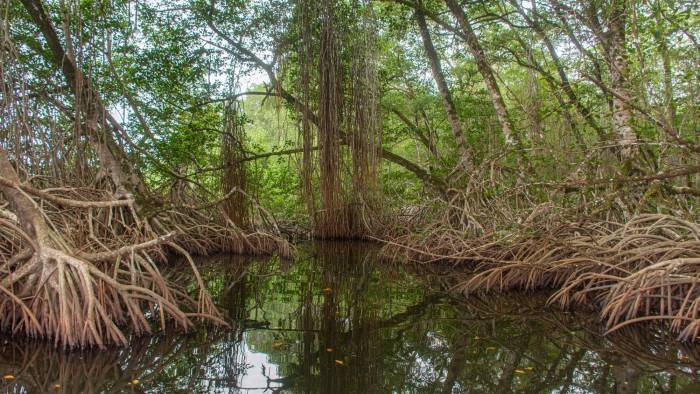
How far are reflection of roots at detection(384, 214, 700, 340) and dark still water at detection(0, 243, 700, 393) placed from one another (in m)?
0.26

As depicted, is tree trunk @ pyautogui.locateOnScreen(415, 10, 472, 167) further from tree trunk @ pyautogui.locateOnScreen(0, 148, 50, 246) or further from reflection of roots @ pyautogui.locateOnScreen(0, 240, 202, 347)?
tree trunk @ pyautogui.locateOnScreen(0, 148, 50, 246)

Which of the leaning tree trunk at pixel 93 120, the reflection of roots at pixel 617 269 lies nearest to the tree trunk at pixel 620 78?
the reflection of roots at pixel 617 269

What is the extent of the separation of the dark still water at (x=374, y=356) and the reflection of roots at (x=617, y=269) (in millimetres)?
256

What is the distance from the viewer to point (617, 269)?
175 inches

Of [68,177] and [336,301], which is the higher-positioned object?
[68,177]

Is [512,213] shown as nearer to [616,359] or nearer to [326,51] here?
[326,51]

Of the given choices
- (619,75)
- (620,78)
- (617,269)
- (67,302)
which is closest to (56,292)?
(67,302)

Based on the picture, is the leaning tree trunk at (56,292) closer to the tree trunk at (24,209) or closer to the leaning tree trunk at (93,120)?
the tree trunk at (24,209)

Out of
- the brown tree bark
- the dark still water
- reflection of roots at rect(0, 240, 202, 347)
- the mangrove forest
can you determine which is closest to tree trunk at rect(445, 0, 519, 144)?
the mangrove forest

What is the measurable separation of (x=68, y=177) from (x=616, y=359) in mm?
5978

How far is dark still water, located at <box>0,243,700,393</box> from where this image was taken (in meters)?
2.54

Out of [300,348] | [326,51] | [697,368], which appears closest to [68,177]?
[326,51]

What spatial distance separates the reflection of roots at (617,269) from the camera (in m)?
3.68

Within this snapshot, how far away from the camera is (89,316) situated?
291cm
